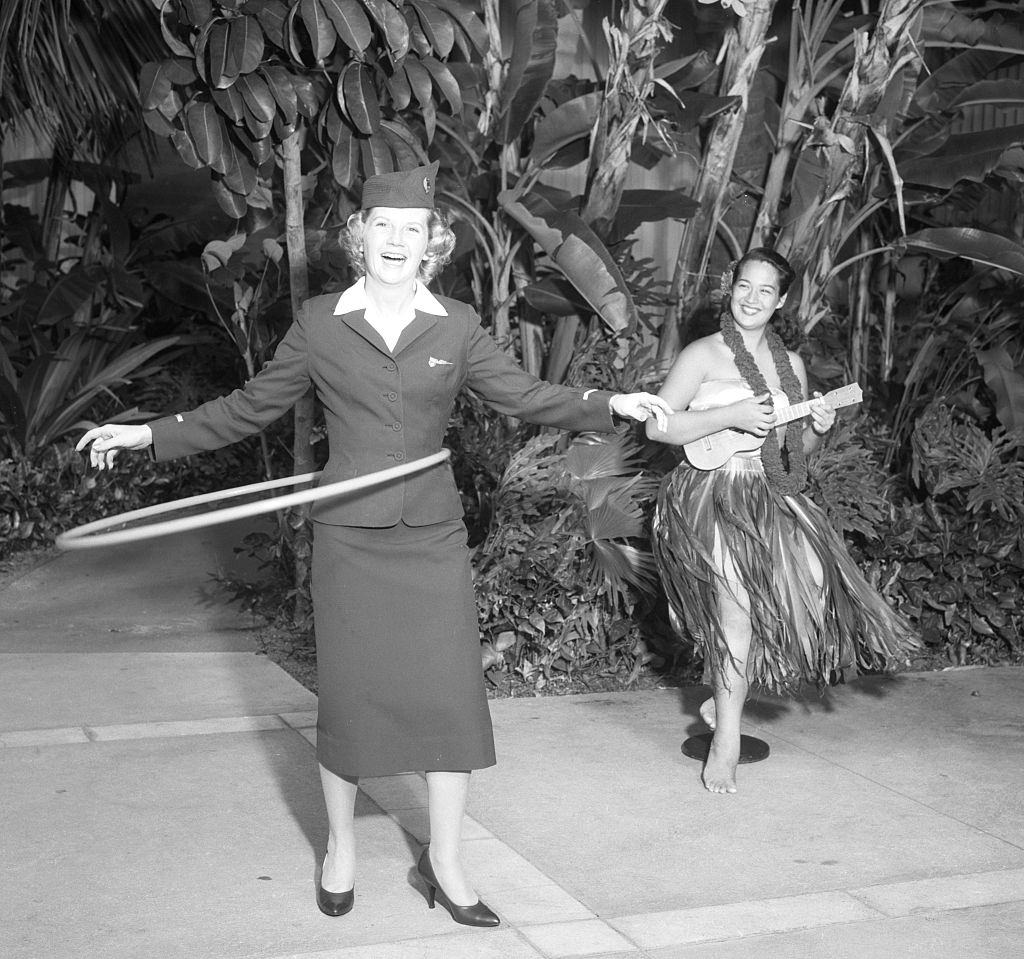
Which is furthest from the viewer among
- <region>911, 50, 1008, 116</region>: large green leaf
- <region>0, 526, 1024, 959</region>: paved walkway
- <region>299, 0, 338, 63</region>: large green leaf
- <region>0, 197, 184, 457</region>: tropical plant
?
<region>0, 197, 184, 457</region>: tropical plant

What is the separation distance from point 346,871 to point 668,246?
598cm

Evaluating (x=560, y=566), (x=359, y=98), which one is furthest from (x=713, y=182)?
(x=560, y=566)

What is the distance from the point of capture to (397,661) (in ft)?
11.8

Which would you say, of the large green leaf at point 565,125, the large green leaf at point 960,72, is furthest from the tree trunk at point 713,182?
the large green leaf at point 960,72

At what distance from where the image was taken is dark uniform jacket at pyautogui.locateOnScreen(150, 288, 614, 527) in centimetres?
362

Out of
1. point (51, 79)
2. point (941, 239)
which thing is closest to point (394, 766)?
point (941, 239)

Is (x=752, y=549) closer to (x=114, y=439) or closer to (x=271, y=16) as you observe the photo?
(x=114, y=439)

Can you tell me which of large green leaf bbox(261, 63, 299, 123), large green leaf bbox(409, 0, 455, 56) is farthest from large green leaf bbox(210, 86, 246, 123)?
large green leaf bbox(409, 0, 455, 56)

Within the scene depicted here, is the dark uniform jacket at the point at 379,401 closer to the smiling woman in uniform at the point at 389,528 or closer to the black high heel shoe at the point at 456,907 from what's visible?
the smiling woman in uniform at the point at 389,528

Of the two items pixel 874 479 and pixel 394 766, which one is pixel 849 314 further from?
pixel 394 766

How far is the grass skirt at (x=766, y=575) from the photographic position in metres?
4.79

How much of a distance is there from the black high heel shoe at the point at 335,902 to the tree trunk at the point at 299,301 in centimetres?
235

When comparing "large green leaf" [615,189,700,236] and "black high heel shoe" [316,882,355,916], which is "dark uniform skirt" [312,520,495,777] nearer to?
"black high heel shoe" [316,882,355,916]

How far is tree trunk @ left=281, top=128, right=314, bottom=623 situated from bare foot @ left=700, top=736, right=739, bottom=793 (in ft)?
6.43
